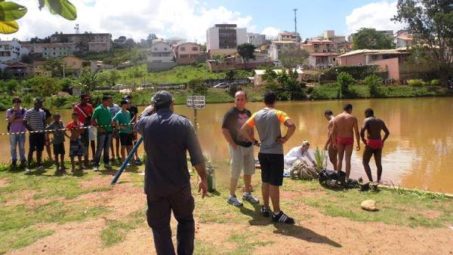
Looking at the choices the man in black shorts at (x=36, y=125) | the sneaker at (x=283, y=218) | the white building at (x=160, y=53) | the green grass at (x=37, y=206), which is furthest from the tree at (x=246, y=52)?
the sneaker at (x=283, y=218)

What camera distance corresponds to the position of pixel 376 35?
7862cm

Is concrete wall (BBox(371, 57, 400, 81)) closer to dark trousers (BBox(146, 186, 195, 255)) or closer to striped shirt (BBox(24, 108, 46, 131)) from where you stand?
striped shirt (BBox(24, 108, 46, 131))

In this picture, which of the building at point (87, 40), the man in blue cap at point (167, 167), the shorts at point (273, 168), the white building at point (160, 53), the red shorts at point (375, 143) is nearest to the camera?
the man in blue cap at point (167, 167)

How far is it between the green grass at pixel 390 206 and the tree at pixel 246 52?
6835cm

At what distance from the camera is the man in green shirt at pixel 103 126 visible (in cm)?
994

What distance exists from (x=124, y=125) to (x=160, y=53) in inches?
3119

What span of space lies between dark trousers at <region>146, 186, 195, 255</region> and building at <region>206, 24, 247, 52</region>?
96.9 metres

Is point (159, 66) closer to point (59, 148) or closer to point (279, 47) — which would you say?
point (279, 47)

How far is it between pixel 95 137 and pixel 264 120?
5.77 metres

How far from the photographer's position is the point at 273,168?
563 centimetres

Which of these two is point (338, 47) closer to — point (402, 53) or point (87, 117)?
point (402, 53)

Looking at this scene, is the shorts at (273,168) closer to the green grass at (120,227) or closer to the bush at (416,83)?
the green grass at (120,227)

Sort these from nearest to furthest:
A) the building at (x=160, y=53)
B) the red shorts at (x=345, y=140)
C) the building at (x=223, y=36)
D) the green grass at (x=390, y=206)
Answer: the green grass at (x=390, y=206) < the red shorts at (x=345, y=140) < the building at (x=160, y=53) < the building at (x=223, y=36)

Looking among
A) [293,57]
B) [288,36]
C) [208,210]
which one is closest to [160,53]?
[293,57]
